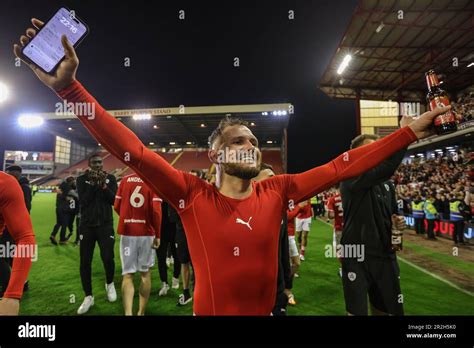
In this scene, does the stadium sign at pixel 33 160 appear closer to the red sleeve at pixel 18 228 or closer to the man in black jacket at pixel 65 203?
the man in black jacket at pixel 65 203

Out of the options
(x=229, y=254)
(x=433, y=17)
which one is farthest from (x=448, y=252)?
(x=433, y=17)

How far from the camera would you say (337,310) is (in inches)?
174

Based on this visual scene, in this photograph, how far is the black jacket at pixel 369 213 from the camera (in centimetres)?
282

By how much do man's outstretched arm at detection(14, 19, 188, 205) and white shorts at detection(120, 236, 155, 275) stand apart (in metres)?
2.86

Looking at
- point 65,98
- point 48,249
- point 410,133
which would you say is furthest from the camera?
point 48,249

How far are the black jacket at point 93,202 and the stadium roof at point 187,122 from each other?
59.8ft

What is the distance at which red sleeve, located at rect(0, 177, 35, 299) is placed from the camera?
172 centimetres

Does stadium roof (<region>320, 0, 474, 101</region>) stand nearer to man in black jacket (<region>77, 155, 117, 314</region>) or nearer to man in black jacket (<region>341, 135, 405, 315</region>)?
man in black jacket (<region>341, 135, 405, 315</region>)

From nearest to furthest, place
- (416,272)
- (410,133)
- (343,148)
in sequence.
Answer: (410,133), (416,272), (343,148)

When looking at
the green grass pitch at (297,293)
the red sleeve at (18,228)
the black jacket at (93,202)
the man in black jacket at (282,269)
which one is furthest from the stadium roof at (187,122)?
the red sleeve at (18,228)

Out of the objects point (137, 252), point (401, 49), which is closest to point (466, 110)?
point (401, 49)

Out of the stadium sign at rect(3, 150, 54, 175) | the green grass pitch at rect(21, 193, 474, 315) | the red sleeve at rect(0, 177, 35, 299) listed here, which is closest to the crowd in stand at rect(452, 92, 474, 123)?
the green grass pitch at rect(21, 193, 474, 315)
